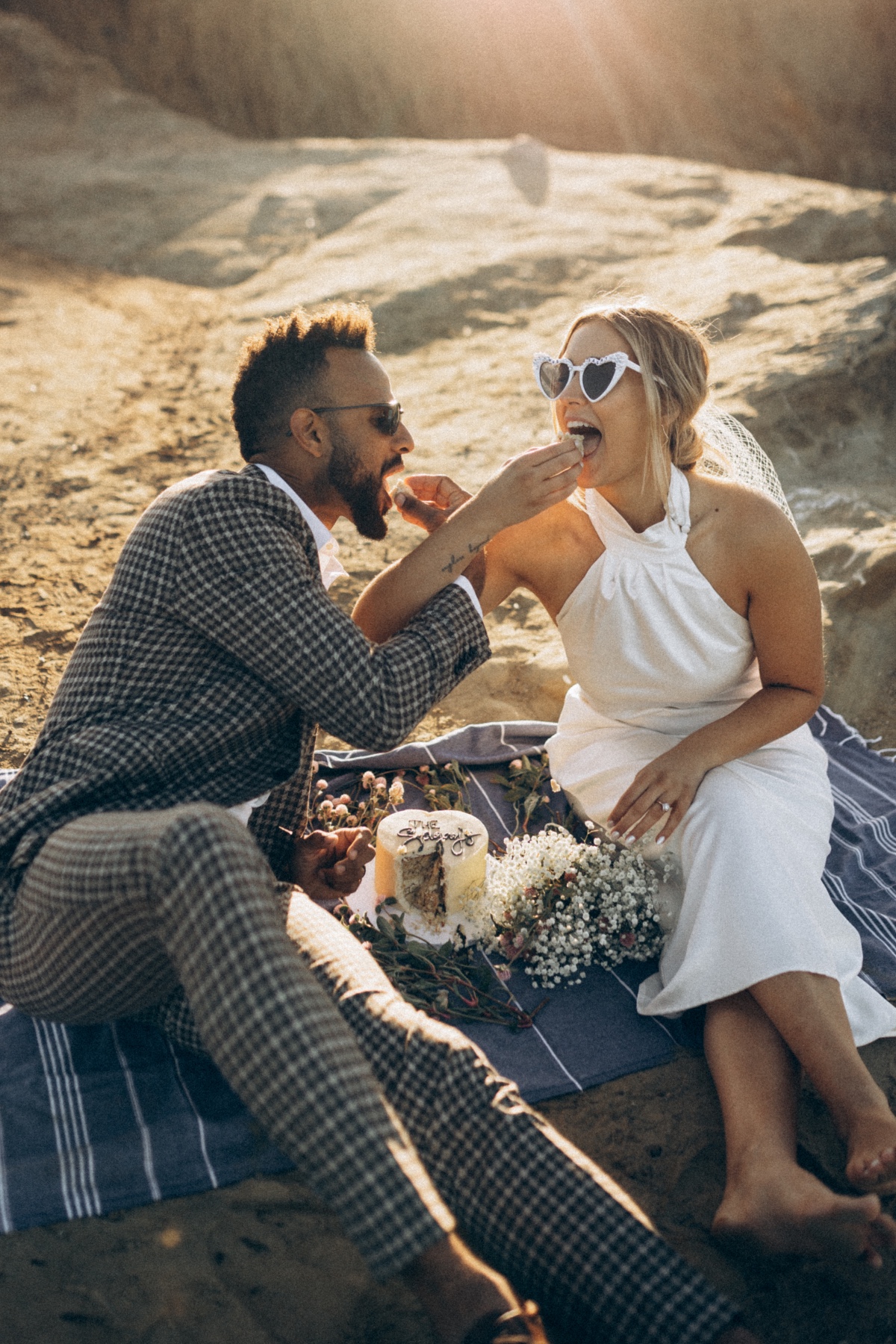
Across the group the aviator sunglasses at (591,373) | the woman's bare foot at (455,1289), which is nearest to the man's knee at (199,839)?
the woman's bare foot at (455,1289)

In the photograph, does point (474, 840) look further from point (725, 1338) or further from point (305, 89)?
point (305, 89)

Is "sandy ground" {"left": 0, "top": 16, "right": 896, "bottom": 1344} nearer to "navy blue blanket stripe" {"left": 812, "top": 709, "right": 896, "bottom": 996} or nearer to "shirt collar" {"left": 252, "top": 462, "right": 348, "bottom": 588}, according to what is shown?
"navy blue blanket stripe" {"left": 812, "top": 709, "right": 896, "bottom": 996}

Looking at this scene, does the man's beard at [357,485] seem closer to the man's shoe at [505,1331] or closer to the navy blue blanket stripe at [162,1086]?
the navy blue blanket stripe at [162,1086]

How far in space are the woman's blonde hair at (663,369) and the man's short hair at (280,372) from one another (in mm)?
749

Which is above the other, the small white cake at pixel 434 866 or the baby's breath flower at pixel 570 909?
the small white cake at pixel 434 866

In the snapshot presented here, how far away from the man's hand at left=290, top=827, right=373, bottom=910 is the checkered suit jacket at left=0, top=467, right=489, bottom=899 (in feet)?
1.40

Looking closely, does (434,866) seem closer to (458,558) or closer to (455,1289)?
(458,558)

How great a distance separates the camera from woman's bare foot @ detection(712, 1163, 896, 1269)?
7.43 feet

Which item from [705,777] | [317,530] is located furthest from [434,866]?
[317,530]

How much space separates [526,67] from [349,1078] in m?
21.3

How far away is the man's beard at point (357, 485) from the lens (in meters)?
3.15

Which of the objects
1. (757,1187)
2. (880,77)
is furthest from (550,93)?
(757,1187)

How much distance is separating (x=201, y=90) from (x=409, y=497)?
18.6m

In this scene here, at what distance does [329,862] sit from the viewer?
3246 millimetres
